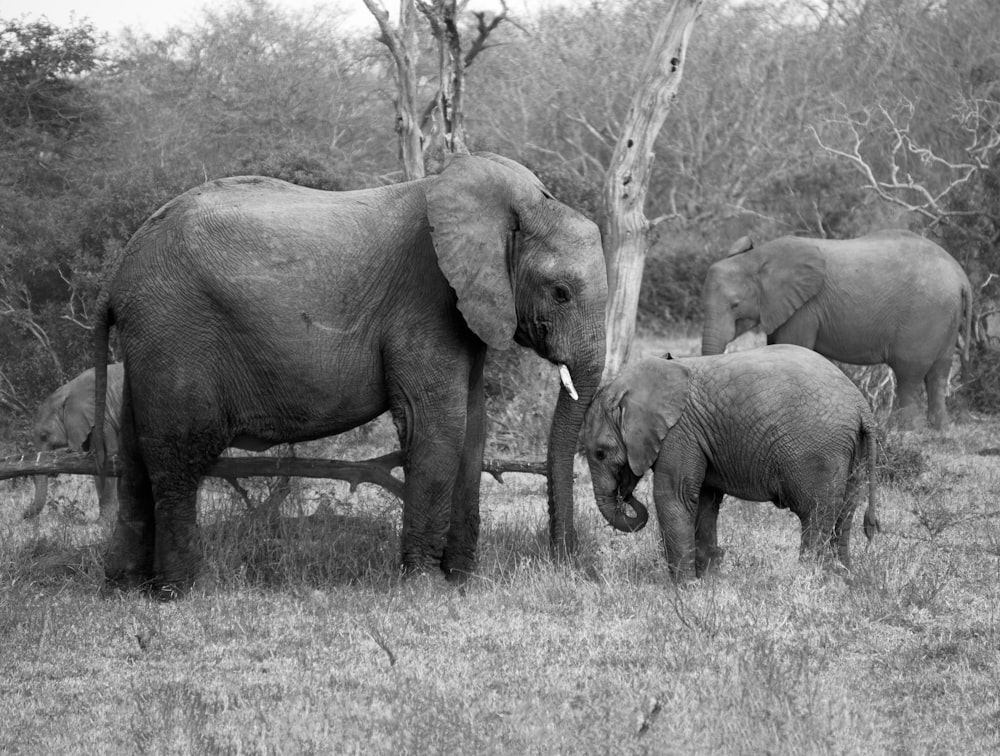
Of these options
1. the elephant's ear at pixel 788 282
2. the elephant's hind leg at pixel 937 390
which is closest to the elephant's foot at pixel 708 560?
the elephant's ear at pixel 788 282

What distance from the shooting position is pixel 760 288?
14672 mm

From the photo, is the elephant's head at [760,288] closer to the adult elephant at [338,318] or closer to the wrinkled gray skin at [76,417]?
the wrinkled gray skin at [76,417]

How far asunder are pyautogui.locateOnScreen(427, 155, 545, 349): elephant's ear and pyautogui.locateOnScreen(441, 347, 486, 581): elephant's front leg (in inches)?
27.9

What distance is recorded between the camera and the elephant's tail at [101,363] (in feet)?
24.7

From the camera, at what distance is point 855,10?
125 feet

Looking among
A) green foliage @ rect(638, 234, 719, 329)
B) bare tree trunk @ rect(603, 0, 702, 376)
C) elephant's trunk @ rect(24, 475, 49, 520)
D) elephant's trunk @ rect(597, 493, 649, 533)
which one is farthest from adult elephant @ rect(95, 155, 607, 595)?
green foliage @ rect(638, 234, 719, 329)

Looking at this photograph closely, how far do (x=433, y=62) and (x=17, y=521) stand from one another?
26598mm

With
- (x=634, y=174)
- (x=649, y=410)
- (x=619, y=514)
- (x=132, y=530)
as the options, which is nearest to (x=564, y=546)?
(x=619, y=514)

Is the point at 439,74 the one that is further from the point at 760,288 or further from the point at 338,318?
the point at 338,318

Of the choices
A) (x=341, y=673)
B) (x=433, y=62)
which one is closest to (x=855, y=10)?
(x=433, y=62)

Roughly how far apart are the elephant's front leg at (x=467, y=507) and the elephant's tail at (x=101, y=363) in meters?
1.86

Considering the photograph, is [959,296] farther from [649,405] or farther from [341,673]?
[341,673]

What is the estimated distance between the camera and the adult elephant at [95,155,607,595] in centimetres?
727

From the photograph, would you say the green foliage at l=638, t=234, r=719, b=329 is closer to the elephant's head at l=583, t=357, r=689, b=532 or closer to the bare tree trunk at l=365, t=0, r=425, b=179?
the bare tree trunk at l=365, t=0, r=425, b=179
